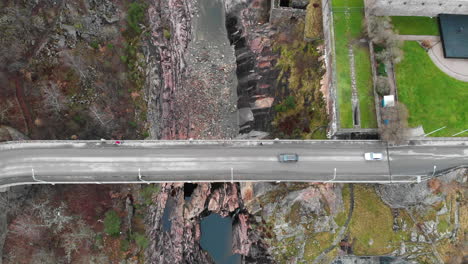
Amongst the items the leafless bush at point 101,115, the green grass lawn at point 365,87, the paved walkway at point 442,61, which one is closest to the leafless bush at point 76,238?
the leafless bush at point 101,115

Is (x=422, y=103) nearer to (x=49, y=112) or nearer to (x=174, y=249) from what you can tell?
(x=174, y=249)

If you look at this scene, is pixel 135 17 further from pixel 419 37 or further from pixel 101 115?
pixel 419 37

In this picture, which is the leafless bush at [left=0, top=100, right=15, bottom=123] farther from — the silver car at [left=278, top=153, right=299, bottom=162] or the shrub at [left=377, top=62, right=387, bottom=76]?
the shrub at [left=377, top=62, right=387, bottom=76]

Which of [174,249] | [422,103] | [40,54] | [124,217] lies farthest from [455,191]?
[40,54]

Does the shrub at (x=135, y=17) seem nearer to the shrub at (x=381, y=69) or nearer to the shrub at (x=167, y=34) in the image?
the shrub at (x=167, y=34)

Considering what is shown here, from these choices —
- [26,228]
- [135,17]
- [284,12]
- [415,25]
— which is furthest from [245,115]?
[26,228]

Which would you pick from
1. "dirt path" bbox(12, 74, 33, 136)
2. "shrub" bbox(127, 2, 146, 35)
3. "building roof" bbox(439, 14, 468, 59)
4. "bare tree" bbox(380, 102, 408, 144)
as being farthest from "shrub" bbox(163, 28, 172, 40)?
"building roof" bbox(439, 14, 468, 59)
